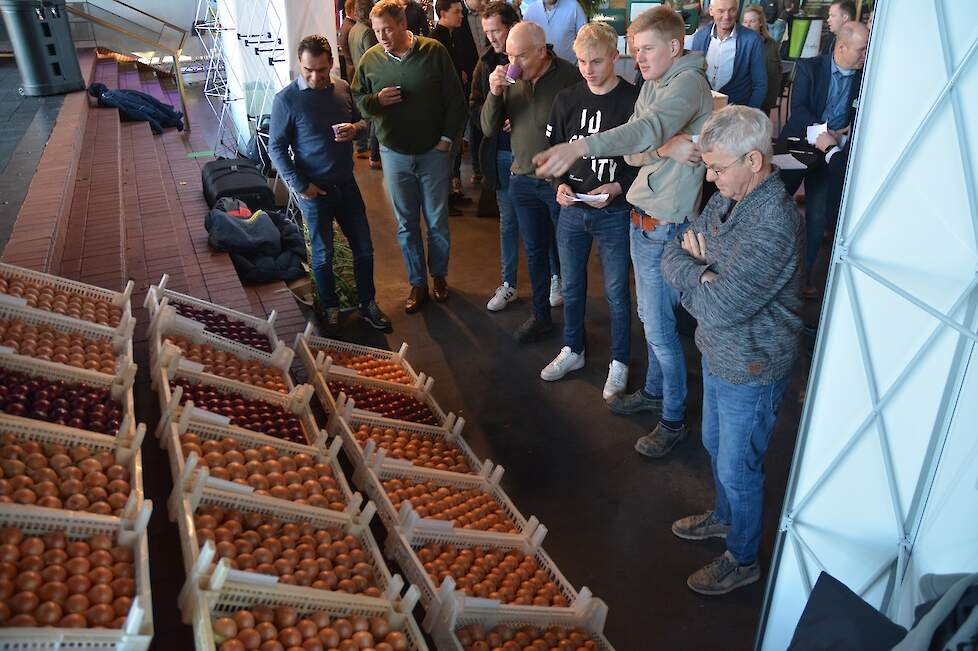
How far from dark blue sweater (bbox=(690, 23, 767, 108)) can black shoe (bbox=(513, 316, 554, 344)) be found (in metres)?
2.16

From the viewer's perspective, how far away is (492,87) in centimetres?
422

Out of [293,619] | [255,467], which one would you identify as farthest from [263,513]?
[293,619]

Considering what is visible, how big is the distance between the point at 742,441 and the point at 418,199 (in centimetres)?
300

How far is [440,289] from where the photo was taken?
17.6 feet

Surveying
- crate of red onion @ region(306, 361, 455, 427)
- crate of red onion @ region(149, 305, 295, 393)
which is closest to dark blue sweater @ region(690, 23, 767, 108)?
crate of red onion @ region(306, 361, 455, 427)

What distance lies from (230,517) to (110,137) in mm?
6108

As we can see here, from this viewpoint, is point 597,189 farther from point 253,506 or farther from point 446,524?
point 253,506

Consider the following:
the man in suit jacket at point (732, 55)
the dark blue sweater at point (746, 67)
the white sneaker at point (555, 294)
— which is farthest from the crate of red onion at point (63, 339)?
the dark blue sweater at point (746, 67)

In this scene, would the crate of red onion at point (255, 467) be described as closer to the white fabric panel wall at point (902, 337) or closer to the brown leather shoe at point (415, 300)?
the white fabric panel wall at point (902, 337)

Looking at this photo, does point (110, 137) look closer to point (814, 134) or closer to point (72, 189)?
point (72, 189)

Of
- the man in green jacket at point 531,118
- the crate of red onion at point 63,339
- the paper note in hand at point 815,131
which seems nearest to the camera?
the crate of red onion at point 63,339

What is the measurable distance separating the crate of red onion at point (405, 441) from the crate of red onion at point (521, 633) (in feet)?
2.75

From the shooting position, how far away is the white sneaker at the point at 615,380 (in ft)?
13.8

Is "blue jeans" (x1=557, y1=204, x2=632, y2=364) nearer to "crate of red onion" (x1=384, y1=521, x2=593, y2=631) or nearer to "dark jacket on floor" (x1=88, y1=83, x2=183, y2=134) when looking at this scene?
"crate of red onion" (x1=384, y1=521, x2=593, y2=631)
